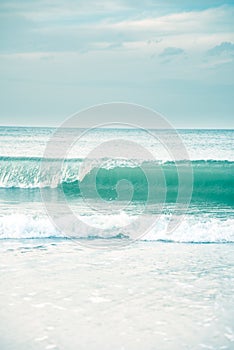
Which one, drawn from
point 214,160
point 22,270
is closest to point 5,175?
point 214,160

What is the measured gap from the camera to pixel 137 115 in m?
12.9

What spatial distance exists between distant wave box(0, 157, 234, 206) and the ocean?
0.13 metres

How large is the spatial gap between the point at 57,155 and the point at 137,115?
10.5m

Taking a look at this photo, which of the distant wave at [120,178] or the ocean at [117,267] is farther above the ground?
the distant wave at [120,178]

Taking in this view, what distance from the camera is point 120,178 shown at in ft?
59.1

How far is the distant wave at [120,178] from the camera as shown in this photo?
15.2 metres

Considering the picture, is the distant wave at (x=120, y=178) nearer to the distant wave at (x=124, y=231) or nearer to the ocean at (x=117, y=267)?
the ocean at (x=117, y=267)

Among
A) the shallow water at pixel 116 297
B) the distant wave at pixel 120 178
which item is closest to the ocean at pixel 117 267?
the shallow water at pixel 116 297

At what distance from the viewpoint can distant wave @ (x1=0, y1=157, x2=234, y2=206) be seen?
15.2 metres

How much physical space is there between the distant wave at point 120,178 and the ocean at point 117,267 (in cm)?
13

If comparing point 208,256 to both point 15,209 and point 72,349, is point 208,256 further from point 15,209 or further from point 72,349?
point 15,209

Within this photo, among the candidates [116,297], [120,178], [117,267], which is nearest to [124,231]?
[117,267]

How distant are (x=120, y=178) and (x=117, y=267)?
10.9 meters

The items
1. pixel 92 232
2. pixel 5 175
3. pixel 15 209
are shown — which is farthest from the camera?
pixel 5 175
